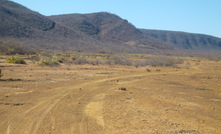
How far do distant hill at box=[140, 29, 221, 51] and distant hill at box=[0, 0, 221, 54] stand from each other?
148cm

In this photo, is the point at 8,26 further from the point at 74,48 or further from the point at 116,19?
the point at 116,19

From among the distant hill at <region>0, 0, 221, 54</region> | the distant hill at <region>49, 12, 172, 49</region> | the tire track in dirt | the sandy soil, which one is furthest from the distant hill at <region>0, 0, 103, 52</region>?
the tire track in dirt

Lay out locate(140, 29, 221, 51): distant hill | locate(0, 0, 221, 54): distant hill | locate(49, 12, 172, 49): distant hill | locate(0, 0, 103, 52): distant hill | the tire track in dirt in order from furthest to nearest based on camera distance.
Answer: locate(140, 29, 221, 51): distant hill < locate(49, 12, 172, 49): distant hill < locate(0, 0, 221, 54): distant hill < locate(0, 0, 103, 52): distant hill < the tire track in dirt

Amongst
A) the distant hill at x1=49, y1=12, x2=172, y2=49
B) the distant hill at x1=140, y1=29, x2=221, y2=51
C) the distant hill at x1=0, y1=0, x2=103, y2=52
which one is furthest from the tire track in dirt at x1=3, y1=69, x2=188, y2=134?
the distant hill at x1=140, y1=29, x2=221, y2=51

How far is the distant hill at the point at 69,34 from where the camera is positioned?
72.4m

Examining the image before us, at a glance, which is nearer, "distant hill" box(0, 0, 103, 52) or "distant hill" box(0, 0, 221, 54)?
"distant hill" box(0, 0, 103, 52)

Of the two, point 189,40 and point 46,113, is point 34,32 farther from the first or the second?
point 189,40

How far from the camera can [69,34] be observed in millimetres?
97062

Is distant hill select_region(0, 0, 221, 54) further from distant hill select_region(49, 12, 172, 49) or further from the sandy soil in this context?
the sandy soil

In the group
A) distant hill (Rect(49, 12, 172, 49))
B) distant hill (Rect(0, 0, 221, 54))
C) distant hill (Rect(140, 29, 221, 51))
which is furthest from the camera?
distant hill (Rect(140, 29, 221, 51))

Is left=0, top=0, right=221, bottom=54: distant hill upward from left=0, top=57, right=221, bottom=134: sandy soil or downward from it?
upward

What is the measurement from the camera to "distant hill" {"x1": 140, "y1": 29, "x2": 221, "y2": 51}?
17338 centimetres

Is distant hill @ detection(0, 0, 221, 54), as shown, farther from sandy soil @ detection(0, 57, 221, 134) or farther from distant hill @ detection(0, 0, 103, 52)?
sandy soil @ detection(0, 57, 221, 134)

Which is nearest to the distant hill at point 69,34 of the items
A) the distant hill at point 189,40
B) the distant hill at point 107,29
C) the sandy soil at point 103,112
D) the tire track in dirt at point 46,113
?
the distant hill at point 107,29
